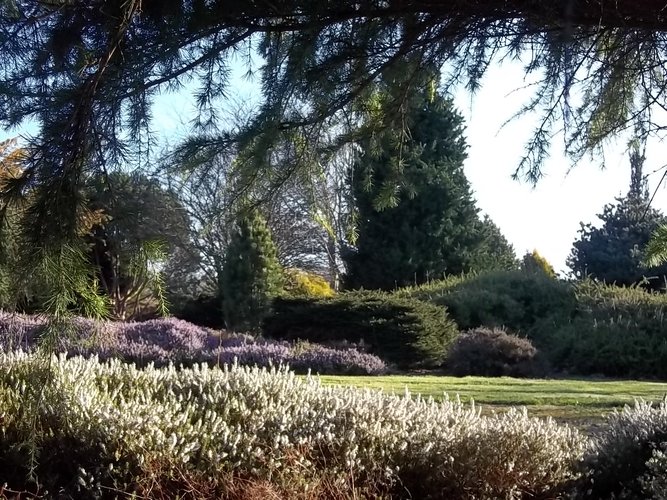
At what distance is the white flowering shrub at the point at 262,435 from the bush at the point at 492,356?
316 inches

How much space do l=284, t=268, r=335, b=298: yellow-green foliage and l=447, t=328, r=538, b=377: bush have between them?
27.1 feet

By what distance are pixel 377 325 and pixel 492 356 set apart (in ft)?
7.88

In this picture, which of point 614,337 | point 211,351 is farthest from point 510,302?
point 211,351

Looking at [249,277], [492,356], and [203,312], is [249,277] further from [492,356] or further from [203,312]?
[492,356]

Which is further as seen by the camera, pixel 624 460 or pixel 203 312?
pixel 203 312

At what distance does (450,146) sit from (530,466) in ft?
66.4

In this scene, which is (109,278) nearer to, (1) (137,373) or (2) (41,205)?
(1) (137,373)

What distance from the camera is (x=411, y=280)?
2352 centimetres

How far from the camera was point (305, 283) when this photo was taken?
22.5 meters

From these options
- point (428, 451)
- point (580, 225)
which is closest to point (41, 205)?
point (428, 451)

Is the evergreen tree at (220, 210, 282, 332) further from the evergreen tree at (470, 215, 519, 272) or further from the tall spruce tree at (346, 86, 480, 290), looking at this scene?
the evergreen tree at (470, 215, 519, 272)

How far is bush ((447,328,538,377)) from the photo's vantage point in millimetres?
12742

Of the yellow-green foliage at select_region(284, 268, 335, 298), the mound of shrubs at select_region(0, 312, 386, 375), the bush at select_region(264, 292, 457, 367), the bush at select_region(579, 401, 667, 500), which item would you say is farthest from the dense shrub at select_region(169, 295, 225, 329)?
the bush at select_region(579, 401, 667, 500)

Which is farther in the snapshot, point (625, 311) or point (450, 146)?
point (450, 146)
